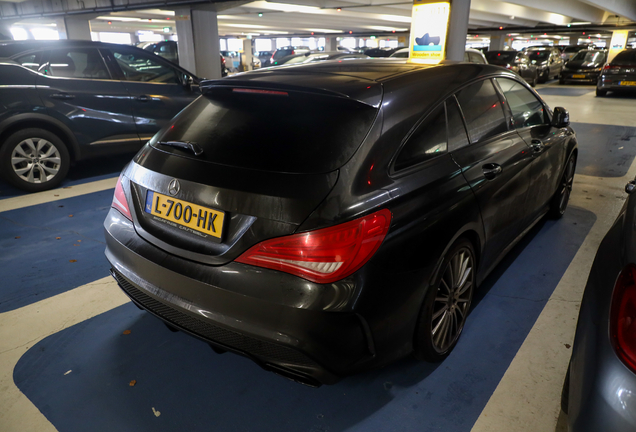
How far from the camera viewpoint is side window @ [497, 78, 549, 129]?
298 cm

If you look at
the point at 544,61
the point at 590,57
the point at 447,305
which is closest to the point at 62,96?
the point at 447,305

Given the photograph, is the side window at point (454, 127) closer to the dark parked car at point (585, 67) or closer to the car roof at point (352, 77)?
the car roof at point (352, 77)

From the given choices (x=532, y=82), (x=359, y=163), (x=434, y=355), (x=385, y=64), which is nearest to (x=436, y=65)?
(x=385, y=64)

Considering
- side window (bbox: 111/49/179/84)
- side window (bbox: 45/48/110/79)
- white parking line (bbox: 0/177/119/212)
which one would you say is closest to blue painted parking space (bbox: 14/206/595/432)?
white parking line (bbox: 0/177/119/212)

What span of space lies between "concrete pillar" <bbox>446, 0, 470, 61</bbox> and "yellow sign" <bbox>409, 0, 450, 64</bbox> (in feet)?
0.42

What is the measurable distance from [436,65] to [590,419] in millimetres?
1941

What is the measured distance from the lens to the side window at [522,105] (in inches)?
117

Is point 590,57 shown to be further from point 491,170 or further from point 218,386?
point 218,386

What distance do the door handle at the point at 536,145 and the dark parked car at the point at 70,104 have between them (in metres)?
4.56

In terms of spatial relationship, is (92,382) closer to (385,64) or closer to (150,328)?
(150,328)

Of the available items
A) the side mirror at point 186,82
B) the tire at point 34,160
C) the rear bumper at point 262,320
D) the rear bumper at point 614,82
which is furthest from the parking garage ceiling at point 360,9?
the rear bumper at point 262,320

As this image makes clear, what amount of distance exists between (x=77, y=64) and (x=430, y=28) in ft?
22.4

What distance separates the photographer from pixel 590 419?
4.14ft

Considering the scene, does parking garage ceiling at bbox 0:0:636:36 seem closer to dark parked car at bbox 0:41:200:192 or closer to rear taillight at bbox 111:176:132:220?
dark parked car at bbox 0:41:200:192
